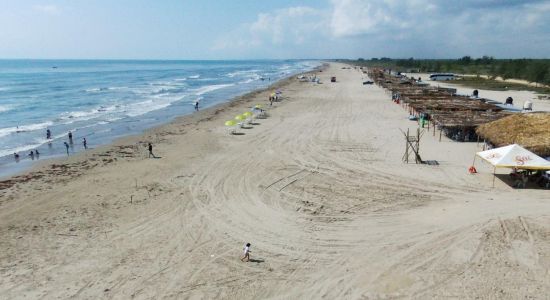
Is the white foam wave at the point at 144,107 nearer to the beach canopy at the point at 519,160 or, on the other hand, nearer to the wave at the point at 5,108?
the wave at the point at 5,108

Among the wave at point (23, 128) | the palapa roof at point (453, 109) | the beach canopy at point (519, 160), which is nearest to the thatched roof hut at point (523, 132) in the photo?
the beach canopy at point (519, 160)

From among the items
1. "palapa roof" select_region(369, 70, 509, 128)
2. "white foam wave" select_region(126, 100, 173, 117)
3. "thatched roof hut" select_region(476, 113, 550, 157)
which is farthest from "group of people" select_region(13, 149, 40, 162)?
"thatched roof hut" select_region(476, 113, 550, 157)

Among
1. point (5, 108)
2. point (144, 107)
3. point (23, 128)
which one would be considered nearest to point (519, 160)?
point (23, 128)

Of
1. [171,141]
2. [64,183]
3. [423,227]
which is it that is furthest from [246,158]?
[423,227]

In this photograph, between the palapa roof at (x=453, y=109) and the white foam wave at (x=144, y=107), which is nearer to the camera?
the palapa roof at (x=453, y=109)

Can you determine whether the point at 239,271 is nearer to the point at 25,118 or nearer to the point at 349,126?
the point at 349,126

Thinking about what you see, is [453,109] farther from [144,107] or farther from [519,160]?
[144,107]

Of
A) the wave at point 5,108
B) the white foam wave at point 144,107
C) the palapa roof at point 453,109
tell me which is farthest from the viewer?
the wave at point 5,108
